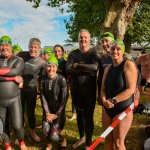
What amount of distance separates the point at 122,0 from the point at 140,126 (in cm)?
675

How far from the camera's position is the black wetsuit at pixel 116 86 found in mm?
3701

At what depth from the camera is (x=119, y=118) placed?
3.62 meters

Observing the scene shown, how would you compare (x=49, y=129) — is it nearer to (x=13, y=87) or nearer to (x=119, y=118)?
(x=13, y=87)

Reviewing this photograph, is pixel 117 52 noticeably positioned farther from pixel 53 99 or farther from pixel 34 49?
pixel 34 49

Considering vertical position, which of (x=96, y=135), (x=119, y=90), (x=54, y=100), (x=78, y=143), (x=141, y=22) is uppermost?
(x=141, y=22)

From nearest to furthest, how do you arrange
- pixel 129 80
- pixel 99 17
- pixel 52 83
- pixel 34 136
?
pixel 129 80
pixel 52 83
pixel 34 136
pixel 99 17

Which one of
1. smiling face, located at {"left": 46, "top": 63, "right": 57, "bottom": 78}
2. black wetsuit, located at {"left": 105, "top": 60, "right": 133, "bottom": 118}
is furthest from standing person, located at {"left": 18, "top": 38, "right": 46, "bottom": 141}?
black wetsuit, located at {"left": 105, "top": 60, "right": 133, "bottom": 118}

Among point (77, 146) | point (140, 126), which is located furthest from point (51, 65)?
point (140, 126)

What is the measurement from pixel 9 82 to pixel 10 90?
0.54 feet

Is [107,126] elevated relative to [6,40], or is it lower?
lower

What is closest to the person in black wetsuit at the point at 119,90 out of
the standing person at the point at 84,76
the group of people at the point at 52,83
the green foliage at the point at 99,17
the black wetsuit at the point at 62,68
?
the group of people at the point at 52,83

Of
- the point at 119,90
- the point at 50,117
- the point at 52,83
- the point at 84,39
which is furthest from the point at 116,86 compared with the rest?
the point at 50,117

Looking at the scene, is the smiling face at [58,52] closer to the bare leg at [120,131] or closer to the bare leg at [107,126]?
the bare leg at [107,126]

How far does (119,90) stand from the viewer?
3.73m
